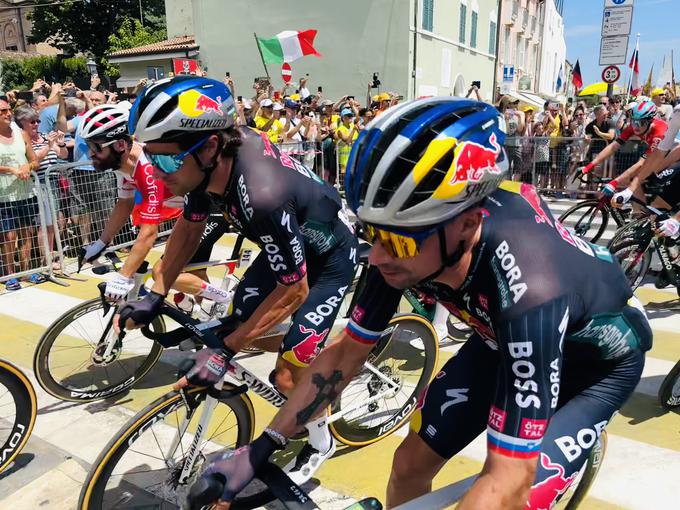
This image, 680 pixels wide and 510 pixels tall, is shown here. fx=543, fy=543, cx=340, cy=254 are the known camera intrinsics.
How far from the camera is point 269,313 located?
2.61m

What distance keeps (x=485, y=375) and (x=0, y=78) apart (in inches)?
1999

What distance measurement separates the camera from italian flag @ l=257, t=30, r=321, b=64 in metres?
15.6

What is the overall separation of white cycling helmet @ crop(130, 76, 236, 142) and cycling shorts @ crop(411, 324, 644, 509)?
5.37 feet

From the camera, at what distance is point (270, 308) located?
2621 mm

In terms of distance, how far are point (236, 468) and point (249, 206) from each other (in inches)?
52.1

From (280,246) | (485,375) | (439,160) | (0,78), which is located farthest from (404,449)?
(0,78)

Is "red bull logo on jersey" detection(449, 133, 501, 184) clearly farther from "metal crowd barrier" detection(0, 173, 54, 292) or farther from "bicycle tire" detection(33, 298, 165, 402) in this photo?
"metal crowd barrier" detection(0, 173, 54, 292)

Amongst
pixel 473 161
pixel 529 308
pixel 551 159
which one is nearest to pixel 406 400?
pixel 529 308

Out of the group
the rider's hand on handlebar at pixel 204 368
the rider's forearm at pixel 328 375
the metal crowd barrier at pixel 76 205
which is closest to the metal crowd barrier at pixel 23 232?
the metal crowd barrier at pixel 76 205

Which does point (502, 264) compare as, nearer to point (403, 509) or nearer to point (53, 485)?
point (403, 509)

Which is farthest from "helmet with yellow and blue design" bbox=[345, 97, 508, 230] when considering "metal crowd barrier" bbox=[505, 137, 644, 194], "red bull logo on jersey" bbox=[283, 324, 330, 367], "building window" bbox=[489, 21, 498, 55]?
"building window" bbox=[489, 21, 498, 55]

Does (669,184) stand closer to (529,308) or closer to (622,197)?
(622,197)

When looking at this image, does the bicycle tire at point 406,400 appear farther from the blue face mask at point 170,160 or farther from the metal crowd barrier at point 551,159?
the metal crowd barrier at point 551,159

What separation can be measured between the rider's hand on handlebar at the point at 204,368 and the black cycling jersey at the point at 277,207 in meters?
0.54
